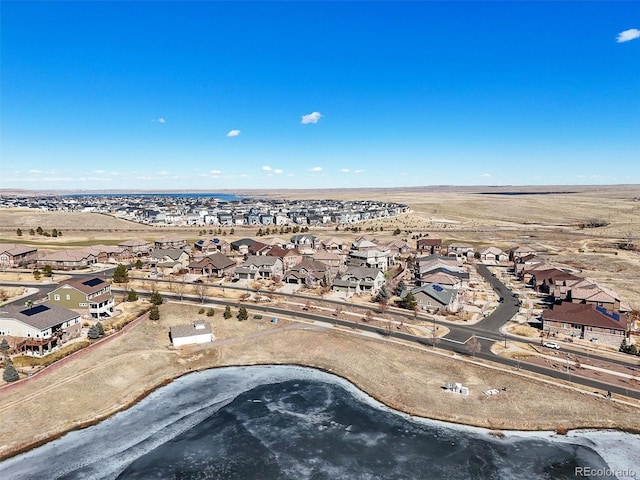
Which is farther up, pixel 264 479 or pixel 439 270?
pixel 439 270

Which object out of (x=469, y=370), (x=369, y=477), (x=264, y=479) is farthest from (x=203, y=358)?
(x=469, y=370)

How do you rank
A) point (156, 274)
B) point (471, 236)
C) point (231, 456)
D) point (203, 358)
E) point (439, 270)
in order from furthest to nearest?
point (471, 236) → point (156, 274) → point (439, 270) → point (203, 358) → point (231, 456)

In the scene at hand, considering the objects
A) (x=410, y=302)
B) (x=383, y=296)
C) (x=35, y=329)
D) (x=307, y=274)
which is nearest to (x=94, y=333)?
(x=35, y=329)

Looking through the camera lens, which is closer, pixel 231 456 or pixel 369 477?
pixel 369 477

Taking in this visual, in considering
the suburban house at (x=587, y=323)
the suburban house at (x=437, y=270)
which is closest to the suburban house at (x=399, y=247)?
the suburban house at (x=437, y=270)

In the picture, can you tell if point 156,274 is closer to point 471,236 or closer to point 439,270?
point 439,270

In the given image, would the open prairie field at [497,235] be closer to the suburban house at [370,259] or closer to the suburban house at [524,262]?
the suburban house at [524,262]

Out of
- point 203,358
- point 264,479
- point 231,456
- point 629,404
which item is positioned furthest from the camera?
point 203,358

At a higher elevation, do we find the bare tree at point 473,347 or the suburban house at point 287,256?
the suburban house at point 287,256
